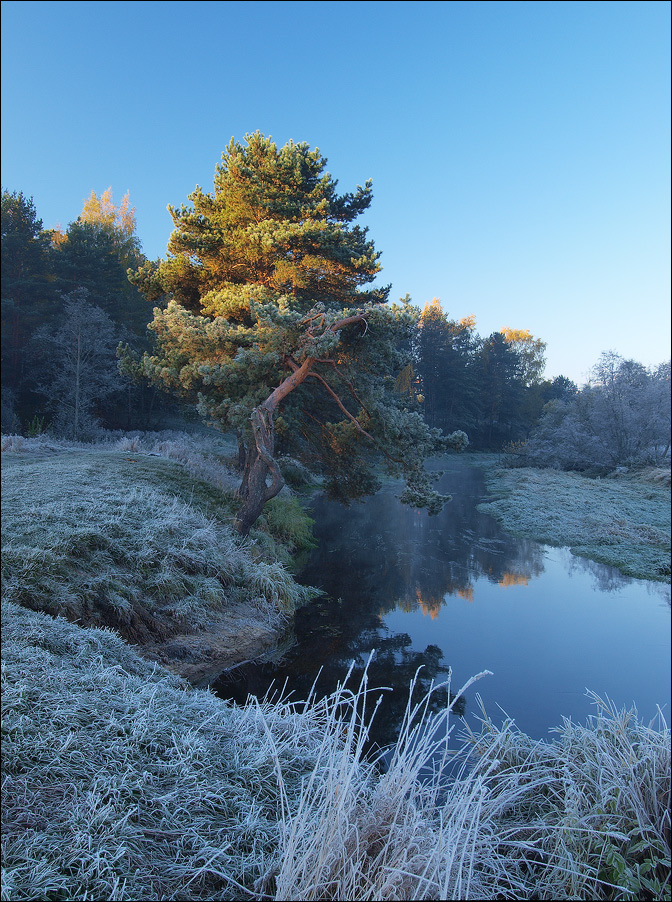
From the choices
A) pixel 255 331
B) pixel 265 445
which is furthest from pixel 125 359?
pixel 265 445

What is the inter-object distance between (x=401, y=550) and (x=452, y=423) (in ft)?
63.0

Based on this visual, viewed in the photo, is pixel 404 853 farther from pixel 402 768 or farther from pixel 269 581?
pixel 269 581

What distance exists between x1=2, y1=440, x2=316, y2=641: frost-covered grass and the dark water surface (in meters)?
1.10

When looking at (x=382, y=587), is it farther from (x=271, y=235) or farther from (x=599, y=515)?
(x=599, y=515)

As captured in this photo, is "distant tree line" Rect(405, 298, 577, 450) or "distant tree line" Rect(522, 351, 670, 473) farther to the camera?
"distant tree line" Rect(405, 298, 577, 450)

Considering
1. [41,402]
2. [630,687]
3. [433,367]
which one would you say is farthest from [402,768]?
[433,367]

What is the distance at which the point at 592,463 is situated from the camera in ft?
81.6

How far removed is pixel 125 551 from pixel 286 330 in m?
4.67

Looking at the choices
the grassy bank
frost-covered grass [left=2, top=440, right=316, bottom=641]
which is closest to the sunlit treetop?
frost-covered grass [left=2, top=440, right=316, bottom=641]

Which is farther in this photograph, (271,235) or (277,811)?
(271,235)

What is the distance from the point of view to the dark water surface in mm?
5684

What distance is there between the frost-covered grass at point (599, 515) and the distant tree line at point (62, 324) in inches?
587

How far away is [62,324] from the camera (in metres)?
19.8

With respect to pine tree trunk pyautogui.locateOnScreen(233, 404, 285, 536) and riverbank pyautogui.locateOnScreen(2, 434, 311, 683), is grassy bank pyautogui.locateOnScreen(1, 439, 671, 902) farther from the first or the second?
pine tree trunk pyautogui.locateOnScreen(233, 404, 285, 536)
